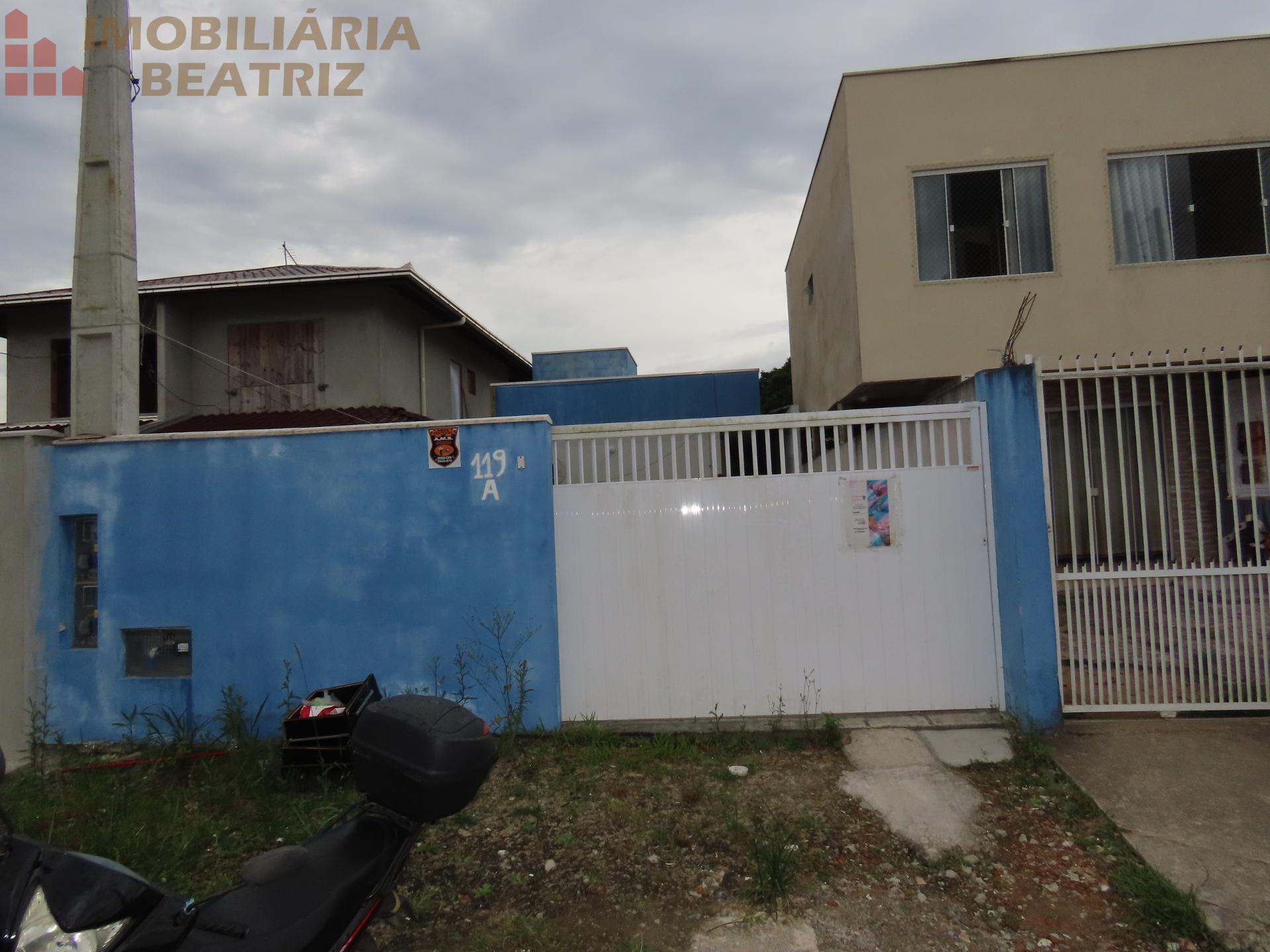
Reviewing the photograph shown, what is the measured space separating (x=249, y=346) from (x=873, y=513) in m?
9.70

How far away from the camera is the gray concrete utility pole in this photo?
607cm

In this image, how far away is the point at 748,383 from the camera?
13.9m

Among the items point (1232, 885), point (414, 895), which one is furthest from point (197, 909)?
point (1232, 885)

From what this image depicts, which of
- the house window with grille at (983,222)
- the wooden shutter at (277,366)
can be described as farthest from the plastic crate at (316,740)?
the house window with grille at (983,222)

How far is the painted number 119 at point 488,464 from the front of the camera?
529cm

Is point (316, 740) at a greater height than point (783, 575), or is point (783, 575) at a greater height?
point (783, 575)

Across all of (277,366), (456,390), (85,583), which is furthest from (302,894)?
(456,390)

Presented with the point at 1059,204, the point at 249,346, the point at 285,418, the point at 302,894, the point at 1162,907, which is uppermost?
the point at 1059,204

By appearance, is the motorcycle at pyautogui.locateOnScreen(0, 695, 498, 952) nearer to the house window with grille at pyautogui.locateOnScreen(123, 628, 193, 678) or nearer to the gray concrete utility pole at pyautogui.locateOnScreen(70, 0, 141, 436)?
the house window with grille at pyautogui.locateOnScreen(123, 628, 193, 678)

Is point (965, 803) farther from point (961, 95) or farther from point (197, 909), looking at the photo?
point (961, 95)

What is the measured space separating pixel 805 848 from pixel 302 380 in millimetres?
9839

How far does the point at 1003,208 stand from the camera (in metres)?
8.88

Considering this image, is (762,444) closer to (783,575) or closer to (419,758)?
(783,575)

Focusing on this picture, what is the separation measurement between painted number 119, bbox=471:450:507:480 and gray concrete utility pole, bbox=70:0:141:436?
10.2 ft
